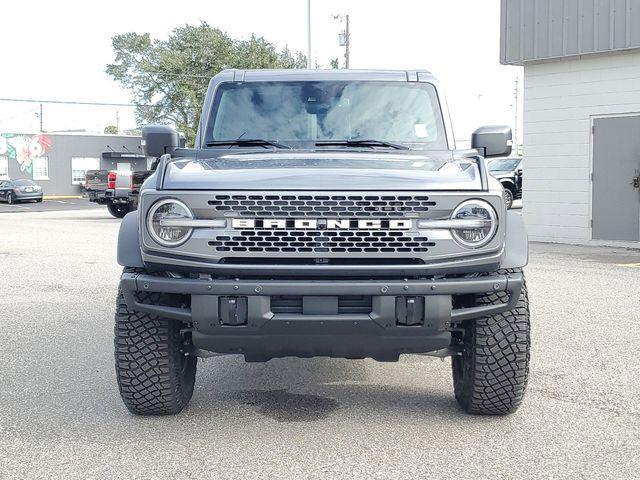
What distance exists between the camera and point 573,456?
399cm

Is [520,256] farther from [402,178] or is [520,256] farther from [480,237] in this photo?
[402,178]

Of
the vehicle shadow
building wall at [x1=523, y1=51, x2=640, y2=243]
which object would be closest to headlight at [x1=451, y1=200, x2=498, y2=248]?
the vehicle shadow

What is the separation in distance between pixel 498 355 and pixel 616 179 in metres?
11.9

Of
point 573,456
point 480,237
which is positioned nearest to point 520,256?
point 480,237

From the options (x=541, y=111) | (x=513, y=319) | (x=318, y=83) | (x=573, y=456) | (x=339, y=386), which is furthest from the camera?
(x=541, y=111)

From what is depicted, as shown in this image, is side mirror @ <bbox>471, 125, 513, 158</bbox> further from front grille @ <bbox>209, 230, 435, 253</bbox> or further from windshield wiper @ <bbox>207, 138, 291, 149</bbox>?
front grille @ <bbox>209, 230, 435, 253</bbox>

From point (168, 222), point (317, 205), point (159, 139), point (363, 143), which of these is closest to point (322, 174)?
point (317, 205)

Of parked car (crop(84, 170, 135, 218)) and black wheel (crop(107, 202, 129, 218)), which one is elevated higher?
parked car (crop(84, 170, 135, 218))

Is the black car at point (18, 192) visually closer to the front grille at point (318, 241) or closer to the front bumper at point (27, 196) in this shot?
the front bumper at point (27, 196)

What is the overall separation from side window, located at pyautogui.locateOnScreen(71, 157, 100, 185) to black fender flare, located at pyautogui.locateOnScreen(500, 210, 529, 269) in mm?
54739

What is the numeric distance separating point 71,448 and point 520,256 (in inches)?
95.5

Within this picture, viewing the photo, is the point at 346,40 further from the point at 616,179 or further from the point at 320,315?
the point at 320,315

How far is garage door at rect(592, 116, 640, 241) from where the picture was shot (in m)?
14.9

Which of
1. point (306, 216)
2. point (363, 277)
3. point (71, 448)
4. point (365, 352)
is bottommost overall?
point (71, 448)
